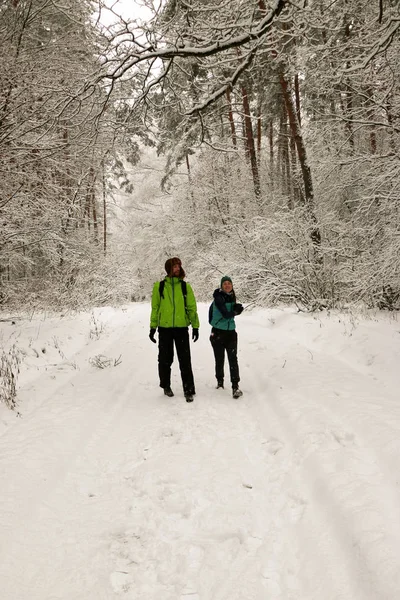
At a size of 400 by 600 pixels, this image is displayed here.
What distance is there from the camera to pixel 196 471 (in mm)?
3660

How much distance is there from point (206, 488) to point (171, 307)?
3.11 metres

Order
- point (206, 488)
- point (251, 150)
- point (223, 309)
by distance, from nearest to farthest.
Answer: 1. point (206, 488)
2. point (223, 309)
3. point (251, 150)

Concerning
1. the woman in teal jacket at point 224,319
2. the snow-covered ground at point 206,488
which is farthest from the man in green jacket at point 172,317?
the snow-covered ground at point 206,488

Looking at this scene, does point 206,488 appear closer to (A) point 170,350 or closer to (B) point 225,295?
(A) point 170,350

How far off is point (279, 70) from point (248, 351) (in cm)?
980

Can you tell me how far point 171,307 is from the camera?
5.98m

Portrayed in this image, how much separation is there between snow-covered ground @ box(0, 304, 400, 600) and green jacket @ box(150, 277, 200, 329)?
1.25 m

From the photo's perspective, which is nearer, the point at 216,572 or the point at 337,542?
the point at 216,572

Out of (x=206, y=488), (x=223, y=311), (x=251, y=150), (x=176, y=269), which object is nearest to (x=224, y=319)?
(x=223, y=311)

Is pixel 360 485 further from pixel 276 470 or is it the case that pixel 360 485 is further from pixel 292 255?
pixel 292 255

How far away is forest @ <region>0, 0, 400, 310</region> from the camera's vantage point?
5.25 m

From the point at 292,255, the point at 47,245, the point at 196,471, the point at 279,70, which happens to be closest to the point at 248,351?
the point at 292,255

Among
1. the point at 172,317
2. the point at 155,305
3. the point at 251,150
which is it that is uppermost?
the point at 251,150

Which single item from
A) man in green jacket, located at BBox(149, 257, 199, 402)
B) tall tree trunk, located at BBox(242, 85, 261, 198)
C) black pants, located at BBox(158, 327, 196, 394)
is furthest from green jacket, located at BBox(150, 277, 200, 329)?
tall tree trunk, located at BBox(242, 85, 261, 198)
